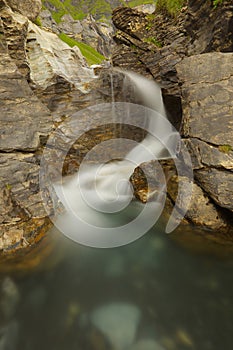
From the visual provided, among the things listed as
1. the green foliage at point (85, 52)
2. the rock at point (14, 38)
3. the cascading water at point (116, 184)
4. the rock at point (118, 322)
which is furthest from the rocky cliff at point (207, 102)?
the green foliage at point (85, 52)

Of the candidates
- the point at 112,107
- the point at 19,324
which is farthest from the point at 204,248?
the point at 112,107

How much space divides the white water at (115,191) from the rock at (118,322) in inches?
84.3

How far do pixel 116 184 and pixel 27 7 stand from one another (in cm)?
1389

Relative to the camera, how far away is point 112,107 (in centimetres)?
1281

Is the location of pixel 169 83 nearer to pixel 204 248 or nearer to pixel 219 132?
pixel 219 132

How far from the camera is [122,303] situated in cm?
453

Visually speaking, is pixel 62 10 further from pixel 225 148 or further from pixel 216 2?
pixel 225 148

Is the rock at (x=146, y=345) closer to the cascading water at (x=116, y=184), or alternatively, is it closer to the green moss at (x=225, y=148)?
the cascading water at (x=116, y=184)

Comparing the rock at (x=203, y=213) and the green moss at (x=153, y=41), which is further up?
the green moss at (x=153, y=41)

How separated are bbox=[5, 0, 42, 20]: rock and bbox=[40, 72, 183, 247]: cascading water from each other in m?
7.79

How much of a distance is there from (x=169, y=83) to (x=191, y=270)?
1100 centimetres

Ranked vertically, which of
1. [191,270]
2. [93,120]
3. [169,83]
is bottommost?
[191,270]

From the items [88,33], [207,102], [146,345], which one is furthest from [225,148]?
[88,33]

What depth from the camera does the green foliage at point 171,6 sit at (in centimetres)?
1264
